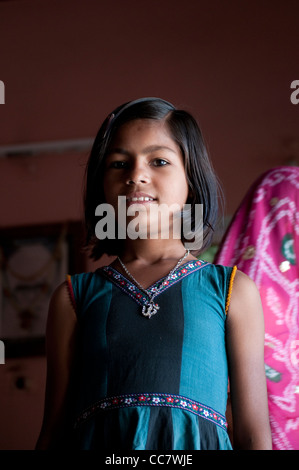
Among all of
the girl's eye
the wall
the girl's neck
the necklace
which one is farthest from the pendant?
the wall

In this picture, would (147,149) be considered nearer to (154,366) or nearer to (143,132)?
(143,132)

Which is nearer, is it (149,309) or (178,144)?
(149,309)

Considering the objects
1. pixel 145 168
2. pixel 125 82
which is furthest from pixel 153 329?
pixel 125 82

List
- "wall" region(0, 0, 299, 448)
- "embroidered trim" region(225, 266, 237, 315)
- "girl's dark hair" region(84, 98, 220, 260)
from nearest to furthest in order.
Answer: "embroidered trim" region(225, 266, 237, 315) < "girl's dark hair" region(84, 98, 220, 260) < "wall" region(0, 0, 299, 448)

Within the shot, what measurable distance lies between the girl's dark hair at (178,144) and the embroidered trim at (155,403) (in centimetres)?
31

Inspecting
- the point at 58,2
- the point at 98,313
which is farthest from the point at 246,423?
the point at 58,2

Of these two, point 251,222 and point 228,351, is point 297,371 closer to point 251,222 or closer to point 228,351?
point 228,351

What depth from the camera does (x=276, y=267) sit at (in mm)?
1090

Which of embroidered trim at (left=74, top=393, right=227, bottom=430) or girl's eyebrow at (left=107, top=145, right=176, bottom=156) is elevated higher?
girl's eyebrow at (left=107, top=145, right=176, bottom=156)

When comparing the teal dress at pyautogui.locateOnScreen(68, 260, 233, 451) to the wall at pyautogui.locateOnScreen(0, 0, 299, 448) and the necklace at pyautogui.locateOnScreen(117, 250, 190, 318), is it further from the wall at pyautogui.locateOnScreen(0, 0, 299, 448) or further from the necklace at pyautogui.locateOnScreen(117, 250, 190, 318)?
the wall at pyautogui.locateOnScreen(0, 0, 299, 448)

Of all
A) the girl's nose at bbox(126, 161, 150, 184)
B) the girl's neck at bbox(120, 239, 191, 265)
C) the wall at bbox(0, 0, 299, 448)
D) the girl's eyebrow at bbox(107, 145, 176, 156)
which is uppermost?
the wall at bbox(0, 0, 299, 448)

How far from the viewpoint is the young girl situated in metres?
0.94

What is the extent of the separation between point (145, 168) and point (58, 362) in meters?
0.32

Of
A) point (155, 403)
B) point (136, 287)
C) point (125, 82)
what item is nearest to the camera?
point (155, 403)
